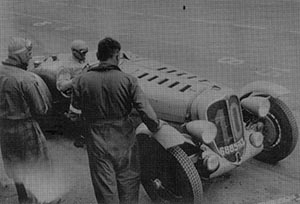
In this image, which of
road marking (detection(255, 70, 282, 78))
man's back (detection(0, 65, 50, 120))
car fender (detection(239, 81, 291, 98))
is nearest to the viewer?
man's back (detection(0, 65, 50, 120))

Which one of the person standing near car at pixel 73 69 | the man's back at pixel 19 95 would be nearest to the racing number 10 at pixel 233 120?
the person standing near car at pixel 73 69

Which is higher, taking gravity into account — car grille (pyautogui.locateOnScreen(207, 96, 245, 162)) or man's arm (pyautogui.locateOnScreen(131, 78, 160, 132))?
man's arm (pyautogui.locateOnScreen(131, 78, 160, 132))

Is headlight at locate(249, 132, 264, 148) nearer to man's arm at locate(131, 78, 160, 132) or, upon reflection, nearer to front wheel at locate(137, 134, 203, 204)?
front wheel at locate(137, 134, 203, 204)

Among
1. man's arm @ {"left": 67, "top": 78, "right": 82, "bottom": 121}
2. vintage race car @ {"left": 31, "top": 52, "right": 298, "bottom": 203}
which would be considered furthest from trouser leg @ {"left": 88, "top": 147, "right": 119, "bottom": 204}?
vintage race car @ {"left": 31, "top": 52, "right": 298, "bottom": 203}

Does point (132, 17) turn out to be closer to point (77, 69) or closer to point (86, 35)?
point (86, 35)

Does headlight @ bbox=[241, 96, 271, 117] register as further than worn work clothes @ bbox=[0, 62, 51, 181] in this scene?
Yes

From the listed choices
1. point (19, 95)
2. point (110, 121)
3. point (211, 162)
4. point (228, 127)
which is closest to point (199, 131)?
point (211, 162)

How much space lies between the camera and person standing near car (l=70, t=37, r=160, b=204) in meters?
5.52

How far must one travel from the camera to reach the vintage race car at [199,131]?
6.09 m

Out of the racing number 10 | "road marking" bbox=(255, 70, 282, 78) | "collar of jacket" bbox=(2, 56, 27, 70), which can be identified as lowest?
"road marking" bbox=(255, 70, 282, 78)

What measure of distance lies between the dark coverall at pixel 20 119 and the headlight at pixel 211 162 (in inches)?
62.2

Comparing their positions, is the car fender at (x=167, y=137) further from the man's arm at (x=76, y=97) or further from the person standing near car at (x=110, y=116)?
the man's arm at (x=76, y=97)

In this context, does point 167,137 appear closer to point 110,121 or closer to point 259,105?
point 110,121

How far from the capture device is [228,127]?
669 centimetres
